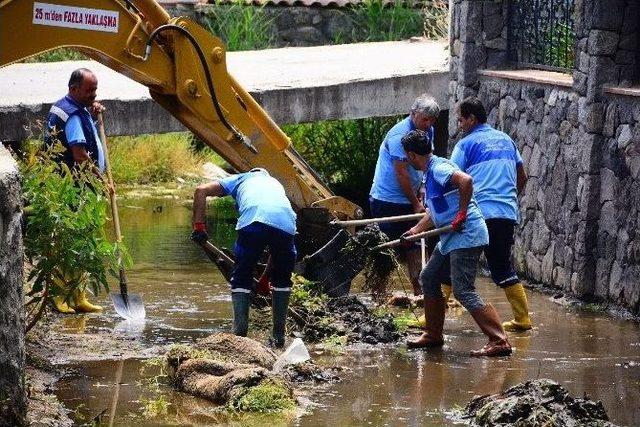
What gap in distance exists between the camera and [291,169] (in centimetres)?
1136

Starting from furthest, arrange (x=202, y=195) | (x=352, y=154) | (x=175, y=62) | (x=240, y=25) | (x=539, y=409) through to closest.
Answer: (x=240, y=25)
(x=352, y=154)
(x=175, y=62)
(x=202, y=195)
(x=539, y=409)

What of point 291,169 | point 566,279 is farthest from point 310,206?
point 566,279

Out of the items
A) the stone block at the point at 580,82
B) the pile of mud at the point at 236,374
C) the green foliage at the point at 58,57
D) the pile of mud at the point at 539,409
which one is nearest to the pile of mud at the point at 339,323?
the pile of mud at the point at 236,374

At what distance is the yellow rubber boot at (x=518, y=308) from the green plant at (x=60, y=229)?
342 centimetres

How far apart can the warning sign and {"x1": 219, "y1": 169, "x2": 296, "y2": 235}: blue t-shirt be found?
151 cm

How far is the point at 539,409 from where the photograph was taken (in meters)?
7.74

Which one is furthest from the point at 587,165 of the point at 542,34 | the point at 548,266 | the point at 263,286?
the point at 263,286

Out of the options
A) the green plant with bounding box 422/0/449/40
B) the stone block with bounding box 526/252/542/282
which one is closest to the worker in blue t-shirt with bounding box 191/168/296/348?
the stone block with bounding box 526/252/542/282

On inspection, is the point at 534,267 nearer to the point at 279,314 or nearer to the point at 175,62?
the point at 279,314

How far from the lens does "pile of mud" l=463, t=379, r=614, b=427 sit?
7707 mm

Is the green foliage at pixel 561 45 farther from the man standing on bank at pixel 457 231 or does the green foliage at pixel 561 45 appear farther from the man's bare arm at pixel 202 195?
the man's bare arm at pixel 202 195

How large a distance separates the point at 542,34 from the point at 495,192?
3.41m

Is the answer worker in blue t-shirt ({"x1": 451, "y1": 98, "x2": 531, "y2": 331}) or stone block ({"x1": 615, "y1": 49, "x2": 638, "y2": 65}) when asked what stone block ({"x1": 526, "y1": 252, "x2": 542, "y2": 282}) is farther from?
stone block ({"x1": 615, "y1": 49, "x2": 638, "y2": 65})

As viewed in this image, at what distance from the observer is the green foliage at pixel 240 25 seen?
21359mm
